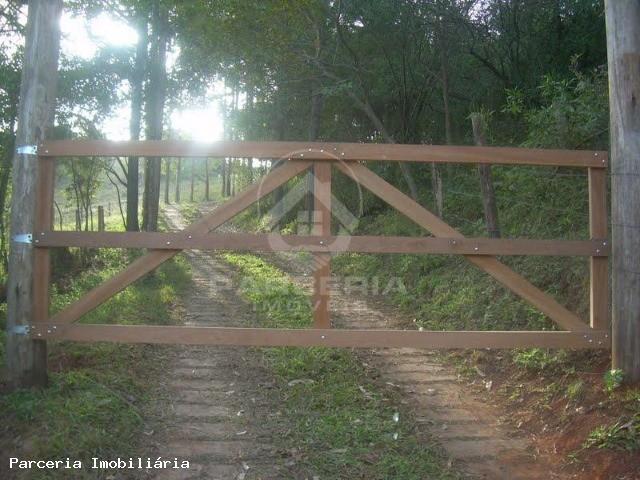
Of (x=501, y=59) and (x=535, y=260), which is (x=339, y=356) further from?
(x=501, y=59)

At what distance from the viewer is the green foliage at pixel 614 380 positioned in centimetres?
433

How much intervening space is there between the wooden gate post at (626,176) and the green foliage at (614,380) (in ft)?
0.13

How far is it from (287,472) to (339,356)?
8.01ft

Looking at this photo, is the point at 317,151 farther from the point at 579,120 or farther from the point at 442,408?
the point at 579,120

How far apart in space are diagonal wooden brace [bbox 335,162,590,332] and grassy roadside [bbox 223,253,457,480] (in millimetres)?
1316

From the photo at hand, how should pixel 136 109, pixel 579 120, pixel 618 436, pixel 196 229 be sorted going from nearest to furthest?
pixel 618 436, pixel 196 229, pixel 579 120, pixel 136 109

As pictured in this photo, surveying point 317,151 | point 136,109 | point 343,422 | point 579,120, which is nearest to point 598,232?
point 317,151

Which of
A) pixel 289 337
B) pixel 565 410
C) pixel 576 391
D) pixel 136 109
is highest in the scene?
pixel 136 109

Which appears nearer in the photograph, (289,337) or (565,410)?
(289,337)

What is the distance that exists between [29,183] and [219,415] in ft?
7.55

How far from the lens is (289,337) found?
431 centimetres

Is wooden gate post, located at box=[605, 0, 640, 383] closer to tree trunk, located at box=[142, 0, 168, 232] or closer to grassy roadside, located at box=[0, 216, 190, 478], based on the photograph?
grassy roadside, located at box=[0, 216, 190, 478]

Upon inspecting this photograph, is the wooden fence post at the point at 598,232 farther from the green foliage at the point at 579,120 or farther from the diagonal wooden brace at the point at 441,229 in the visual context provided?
the green foliage at the point at 579,120

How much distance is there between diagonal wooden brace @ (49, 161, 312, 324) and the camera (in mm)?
4188
